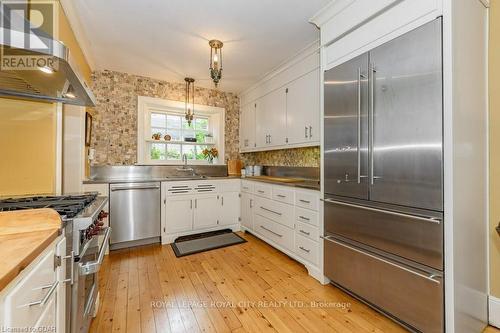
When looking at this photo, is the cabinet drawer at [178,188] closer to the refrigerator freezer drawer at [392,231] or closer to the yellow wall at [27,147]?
the yellow wall at [27,147]

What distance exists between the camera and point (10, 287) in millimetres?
625

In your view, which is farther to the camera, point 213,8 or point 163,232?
point 163,232

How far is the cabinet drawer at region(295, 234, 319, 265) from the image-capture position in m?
2.29

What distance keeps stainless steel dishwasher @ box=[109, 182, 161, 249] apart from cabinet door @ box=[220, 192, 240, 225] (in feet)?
3.20

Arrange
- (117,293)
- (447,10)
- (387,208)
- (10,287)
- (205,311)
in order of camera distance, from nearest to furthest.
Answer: (10,287)
(447,10)
(387,208)
(205,311)
(117,293)

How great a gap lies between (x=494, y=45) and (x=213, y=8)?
2230 millimetres

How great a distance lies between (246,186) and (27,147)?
102 inches

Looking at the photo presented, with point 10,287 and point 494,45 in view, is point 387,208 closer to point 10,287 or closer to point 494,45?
point 494,45

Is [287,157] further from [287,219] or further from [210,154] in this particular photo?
[210,154]

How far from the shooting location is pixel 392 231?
62.6 inches

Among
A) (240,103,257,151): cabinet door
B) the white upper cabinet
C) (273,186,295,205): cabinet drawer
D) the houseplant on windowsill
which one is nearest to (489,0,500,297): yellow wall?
the white upper cabinet

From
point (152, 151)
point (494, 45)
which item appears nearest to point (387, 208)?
point (494, 45)

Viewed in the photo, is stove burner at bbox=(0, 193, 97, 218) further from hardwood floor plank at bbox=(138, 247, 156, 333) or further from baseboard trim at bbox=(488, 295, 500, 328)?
baseboard trim at bbox=(488, 295, 500, 328)

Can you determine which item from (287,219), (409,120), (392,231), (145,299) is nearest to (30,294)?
(145,299)
